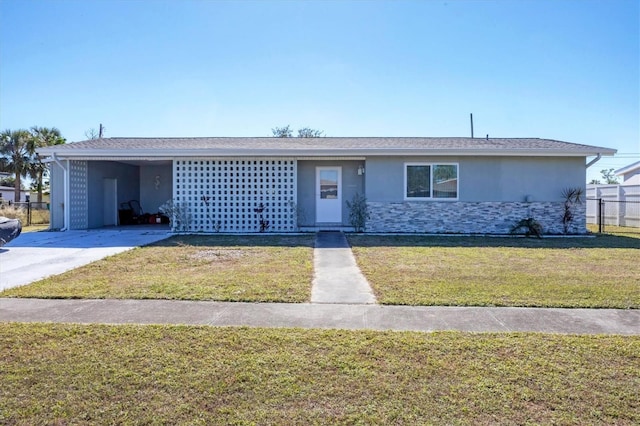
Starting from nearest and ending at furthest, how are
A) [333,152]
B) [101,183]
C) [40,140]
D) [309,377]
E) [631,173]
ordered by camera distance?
[309,377] → [333,152] → [101,183] → [40,140] → [631,173]

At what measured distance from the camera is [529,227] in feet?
40.6

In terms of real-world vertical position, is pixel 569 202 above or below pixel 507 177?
below

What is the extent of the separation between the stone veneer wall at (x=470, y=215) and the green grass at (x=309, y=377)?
957 centimetres

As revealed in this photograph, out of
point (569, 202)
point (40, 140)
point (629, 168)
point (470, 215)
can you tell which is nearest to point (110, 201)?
point (40, 140)

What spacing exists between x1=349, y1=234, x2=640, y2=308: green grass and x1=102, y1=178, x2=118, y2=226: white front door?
1114 centimetres

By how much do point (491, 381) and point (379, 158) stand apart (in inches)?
425

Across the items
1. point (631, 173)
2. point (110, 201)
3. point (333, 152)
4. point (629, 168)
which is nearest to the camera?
point (333, 152)

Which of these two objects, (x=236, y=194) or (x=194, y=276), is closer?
(x=194, y=276)

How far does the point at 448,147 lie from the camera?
1278 cm

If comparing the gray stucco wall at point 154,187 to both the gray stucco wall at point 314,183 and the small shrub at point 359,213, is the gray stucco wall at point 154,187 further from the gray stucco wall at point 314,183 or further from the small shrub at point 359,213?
the small shrub at point 359,213

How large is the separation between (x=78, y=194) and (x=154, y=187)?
14.4ft

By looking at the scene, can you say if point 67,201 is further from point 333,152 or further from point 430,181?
point 430,181

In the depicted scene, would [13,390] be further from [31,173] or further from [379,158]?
[31,173]

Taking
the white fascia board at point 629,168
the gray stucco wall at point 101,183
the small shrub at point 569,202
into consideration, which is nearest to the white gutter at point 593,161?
the small shrub at point 569,202
